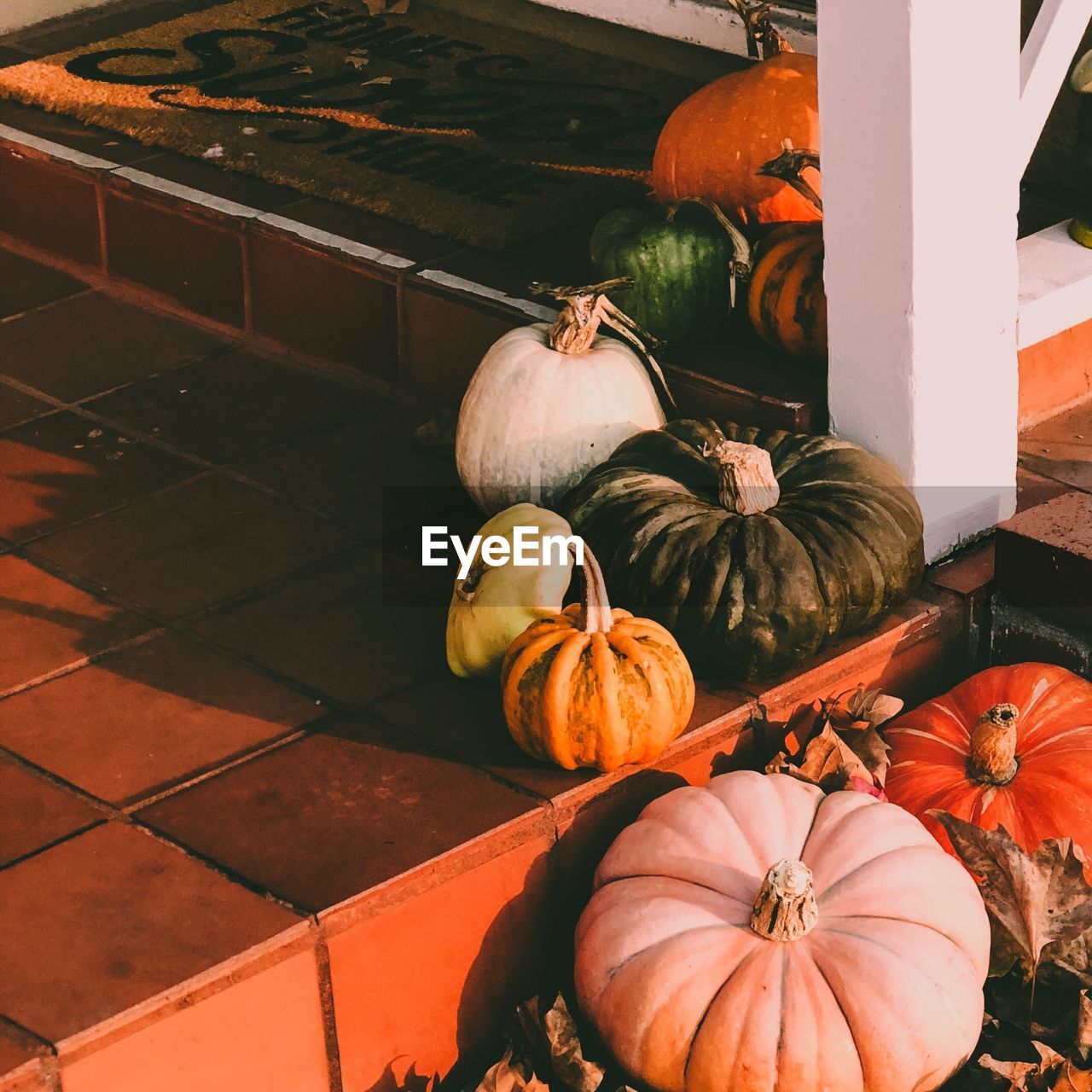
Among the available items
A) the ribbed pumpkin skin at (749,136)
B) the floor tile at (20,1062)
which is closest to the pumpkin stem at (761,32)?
the ribbed pumpkin skin at (749,136)

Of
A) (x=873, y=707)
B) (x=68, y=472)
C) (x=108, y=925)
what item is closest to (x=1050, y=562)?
(x=873, y=707)

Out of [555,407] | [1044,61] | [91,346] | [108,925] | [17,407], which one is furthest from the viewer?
[91,346]

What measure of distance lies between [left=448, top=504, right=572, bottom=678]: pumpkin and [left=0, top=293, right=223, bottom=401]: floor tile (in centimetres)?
155

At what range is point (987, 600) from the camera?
3.38 meters

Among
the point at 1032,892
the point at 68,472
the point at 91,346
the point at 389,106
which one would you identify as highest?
the point at 389,106

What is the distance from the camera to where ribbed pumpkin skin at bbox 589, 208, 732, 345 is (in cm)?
363

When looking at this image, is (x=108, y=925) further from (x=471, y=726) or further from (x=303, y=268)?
(x=303, y=268)

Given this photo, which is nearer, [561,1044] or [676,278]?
[561,1044]

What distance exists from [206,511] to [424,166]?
1481 millimetres

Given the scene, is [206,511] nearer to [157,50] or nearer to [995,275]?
[995,275]

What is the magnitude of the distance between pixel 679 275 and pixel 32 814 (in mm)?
1715

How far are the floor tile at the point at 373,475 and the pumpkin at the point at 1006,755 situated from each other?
101cm

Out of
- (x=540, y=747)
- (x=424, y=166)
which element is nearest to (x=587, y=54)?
(x=424, y=166)

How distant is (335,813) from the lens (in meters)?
2.70
